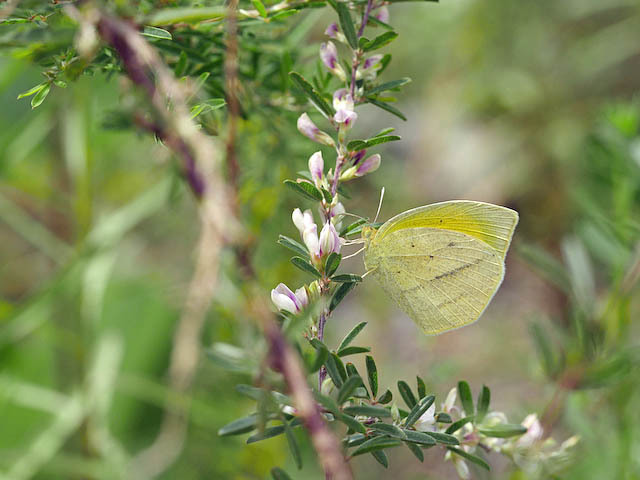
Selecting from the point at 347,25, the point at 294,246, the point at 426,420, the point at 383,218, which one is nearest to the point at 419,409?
the point at 426,420

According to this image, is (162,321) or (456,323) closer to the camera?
(456,323)

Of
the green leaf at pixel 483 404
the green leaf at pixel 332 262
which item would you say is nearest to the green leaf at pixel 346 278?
the green leaf at pixel 332 262

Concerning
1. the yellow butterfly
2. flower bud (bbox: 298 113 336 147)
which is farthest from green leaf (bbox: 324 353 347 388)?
the yellow butterfly

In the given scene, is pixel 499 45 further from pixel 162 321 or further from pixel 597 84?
pixel 162 321

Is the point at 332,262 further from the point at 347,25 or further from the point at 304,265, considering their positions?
the point at 347,25

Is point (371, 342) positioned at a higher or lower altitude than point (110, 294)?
lower

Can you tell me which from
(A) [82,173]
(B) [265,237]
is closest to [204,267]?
(B) [265,237]
